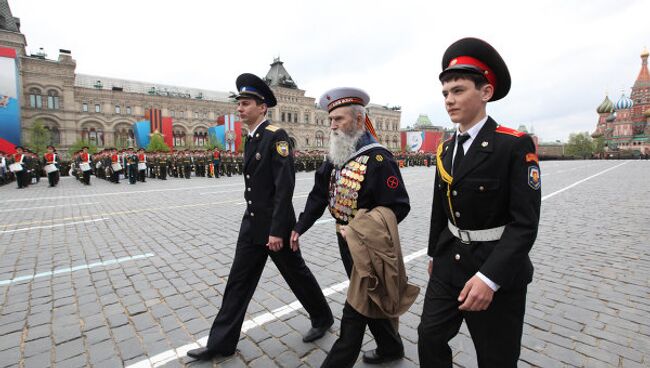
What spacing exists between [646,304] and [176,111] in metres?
65.2

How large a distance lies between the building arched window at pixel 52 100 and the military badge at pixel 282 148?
59.1m

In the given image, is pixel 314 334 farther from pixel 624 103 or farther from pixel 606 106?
pixel 606 106

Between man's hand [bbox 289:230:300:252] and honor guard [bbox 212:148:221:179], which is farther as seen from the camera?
honor guard [bbox 212:148:221:179]

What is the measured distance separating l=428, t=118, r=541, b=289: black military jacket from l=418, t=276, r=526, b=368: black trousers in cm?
9

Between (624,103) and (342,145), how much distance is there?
114290 mm

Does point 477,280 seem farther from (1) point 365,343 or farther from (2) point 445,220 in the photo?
(1) point 365,343

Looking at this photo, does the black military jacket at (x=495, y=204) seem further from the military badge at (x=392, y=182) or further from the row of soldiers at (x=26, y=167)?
the row of soldiers at (x=26, y=167)

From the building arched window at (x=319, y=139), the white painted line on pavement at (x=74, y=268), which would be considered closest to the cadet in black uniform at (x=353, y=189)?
the white painted line on pavement at (x=74, y=268)

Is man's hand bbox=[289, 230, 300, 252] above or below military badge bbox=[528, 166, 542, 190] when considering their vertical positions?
below

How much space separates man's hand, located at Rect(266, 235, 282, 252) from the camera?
252 cm

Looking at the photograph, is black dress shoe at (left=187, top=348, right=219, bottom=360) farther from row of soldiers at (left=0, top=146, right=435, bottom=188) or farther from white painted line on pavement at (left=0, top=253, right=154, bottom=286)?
row of soldiers at (left=0, top=146, right=435, bottom=188)

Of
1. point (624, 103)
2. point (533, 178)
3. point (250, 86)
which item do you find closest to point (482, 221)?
point (533, 178)

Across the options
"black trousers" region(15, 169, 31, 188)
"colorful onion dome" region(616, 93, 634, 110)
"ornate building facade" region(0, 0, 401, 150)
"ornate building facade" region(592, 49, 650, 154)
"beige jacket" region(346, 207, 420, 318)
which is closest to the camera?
"beige jacket" region(346, 207, 420, 318)

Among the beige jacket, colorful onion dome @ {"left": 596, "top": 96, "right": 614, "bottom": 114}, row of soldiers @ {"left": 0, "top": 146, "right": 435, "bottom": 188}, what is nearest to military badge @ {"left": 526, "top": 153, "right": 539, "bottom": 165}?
the beige jacket
